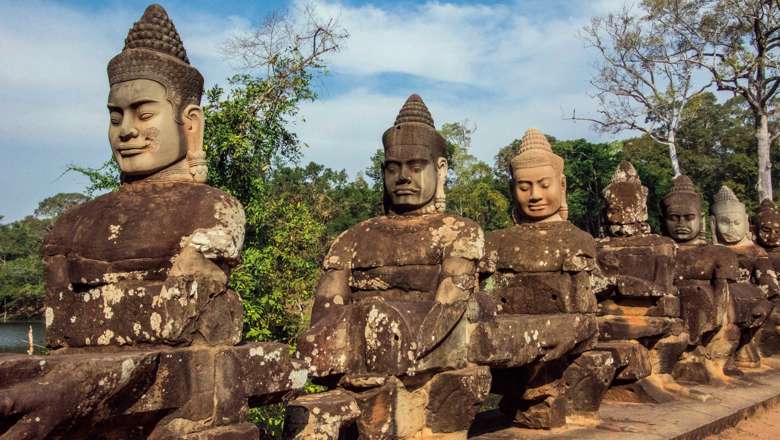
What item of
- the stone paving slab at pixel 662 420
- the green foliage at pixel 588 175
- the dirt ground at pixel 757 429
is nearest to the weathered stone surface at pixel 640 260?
the stone paving slab at pixel 662 420

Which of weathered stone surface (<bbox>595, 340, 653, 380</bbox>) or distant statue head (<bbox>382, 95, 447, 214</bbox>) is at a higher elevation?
distant statue head (<bbox>382, 95, 447, 214</bbox>)

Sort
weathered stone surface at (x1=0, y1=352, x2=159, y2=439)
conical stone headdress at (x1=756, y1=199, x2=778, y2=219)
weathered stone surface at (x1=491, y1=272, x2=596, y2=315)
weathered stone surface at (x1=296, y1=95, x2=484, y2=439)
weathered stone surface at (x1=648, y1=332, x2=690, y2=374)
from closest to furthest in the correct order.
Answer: weathered stone surface at (x1=0, y1=352, x2=159, y2=439)
weathered stone surface at (x1=296, y1=95, x2=484, y2=439)
weathered stone surface at (x1=491, y1=272, x2=596, y2=315)
weathered stone surface at (x1=648, y1=332, x2=690, y2=374)
conical stone headdress at (x1=756, y1=199, x2=778, y2=219)

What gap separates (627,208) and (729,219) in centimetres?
476

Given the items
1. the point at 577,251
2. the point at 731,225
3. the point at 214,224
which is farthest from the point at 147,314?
the point at 731,225

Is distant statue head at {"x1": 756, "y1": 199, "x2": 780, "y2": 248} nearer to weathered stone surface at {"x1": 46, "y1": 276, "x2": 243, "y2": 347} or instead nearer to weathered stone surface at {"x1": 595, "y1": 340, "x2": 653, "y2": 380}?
weathered stone surface at {"x1": 595, "y1": 340, "x2": 653, "y2": 380}

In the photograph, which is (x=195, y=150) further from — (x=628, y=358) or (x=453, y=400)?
(x=628, y=358)

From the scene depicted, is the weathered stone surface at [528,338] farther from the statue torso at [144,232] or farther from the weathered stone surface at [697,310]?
the weathered stone surface at [697,310]

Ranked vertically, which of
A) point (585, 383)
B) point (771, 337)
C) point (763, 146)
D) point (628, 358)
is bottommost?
point (771, 337)

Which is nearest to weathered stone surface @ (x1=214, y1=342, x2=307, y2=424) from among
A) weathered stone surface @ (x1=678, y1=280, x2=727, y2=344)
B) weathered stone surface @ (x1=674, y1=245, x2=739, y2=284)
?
weathered stone surface @ (x1=678, y1=280, x2=727, y2=344)

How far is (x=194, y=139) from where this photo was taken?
4531 millimetres

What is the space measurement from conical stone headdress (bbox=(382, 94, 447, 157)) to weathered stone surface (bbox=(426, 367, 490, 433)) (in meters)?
1.80

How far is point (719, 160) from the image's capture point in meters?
42.0

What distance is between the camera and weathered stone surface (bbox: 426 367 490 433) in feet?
17.6

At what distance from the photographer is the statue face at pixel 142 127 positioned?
4332mm
